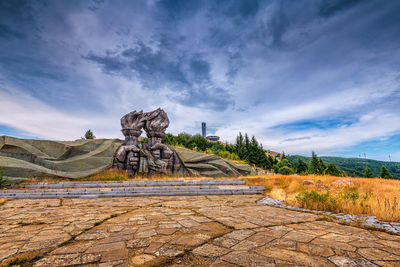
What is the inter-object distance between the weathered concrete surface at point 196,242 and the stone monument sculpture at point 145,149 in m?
8.25

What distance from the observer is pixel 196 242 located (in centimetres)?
221

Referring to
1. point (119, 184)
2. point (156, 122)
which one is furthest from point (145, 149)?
point (119, 184)

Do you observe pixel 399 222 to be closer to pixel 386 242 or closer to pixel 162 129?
pixel 386 242

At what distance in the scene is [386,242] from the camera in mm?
2291

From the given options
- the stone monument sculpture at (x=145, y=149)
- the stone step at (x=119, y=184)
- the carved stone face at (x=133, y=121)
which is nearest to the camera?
the stone step at (x=119, y=184)

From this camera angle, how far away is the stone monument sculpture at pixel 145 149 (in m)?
11.6

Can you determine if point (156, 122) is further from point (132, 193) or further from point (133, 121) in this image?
point (132, 193)

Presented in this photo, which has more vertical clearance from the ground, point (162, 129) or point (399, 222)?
point (162, 129)

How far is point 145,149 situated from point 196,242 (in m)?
10.8

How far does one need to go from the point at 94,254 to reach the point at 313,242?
2.27m

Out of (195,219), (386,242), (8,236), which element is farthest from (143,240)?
(386,242)

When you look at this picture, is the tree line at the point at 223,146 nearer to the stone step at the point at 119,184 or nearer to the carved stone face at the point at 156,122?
the carved stone face at the point at 156,122

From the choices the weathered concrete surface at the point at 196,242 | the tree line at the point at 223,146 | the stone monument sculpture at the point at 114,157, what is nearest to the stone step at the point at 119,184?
the stone monument sculpture at the point at 114,157

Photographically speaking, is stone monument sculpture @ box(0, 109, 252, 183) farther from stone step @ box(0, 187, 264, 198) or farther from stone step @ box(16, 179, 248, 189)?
stone step @ box(0, 187, 264, 198)
